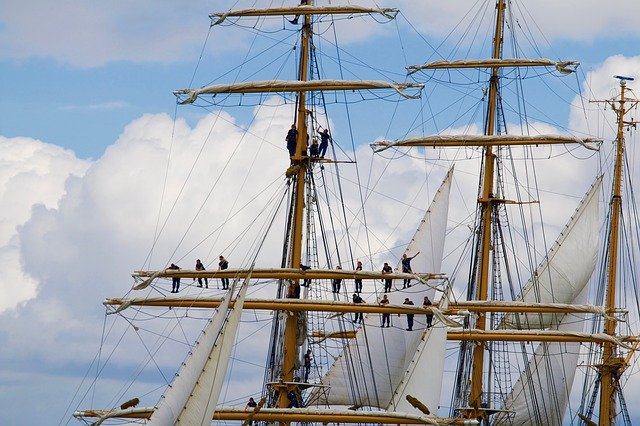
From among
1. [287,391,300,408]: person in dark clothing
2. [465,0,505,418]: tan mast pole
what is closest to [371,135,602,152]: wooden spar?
[465,0,505,418]: tan mast pole

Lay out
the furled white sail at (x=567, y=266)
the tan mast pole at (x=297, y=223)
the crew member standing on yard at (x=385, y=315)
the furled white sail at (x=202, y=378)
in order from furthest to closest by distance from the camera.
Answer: the furled white sail at (x=567, y=266) → the crew member standing on yard at (x=385, y=315) → the tan mast pole at (x=297, y=223) → the furled white sail at (x=202, y=378)

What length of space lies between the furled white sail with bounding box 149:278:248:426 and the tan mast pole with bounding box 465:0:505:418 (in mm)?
23364

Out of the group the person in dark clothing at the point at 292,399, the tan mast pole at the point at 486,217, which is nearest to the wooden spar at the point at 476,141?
the tan mast pole at the point at 486,217

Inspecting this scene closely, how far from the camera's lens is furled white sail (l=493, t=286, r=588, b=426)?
12144 centimetres

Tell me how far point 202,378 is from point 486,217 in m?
27.9

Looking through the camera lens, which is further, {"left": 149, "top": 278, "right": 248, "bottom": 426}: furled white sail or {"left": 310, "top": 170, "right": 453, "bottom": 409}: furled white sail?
{"left": 310, "top": 170, "right": 453, "bottom": 409}: furled white sail

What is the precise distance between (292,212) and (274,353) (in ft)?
19.1

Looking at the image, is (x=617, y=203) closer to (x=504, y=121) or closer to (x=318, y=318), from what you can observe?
(x=504, y=121)

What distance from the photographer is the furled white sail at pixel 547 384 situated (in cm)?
12144

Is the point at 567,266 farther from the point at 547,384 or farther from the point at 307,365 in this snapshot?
the point at 307,365

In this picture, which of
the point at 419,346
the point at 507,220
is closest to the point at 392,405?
the point at 419,346

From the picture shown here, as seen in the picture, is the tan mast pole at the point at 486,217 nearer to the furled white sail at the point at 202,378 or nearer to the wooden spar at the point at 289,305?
the wooden spar at the point at 289,305

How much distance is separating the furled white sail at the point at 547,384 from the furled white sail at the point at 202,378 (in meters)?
26.7

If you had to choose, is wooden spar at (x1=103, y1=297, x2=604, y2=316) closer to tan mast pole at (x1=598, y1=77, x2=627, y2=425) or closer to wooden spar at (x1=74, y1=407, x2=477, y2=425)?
wooden spar at (x1=74, y1=407, x2=477, y2=425)
